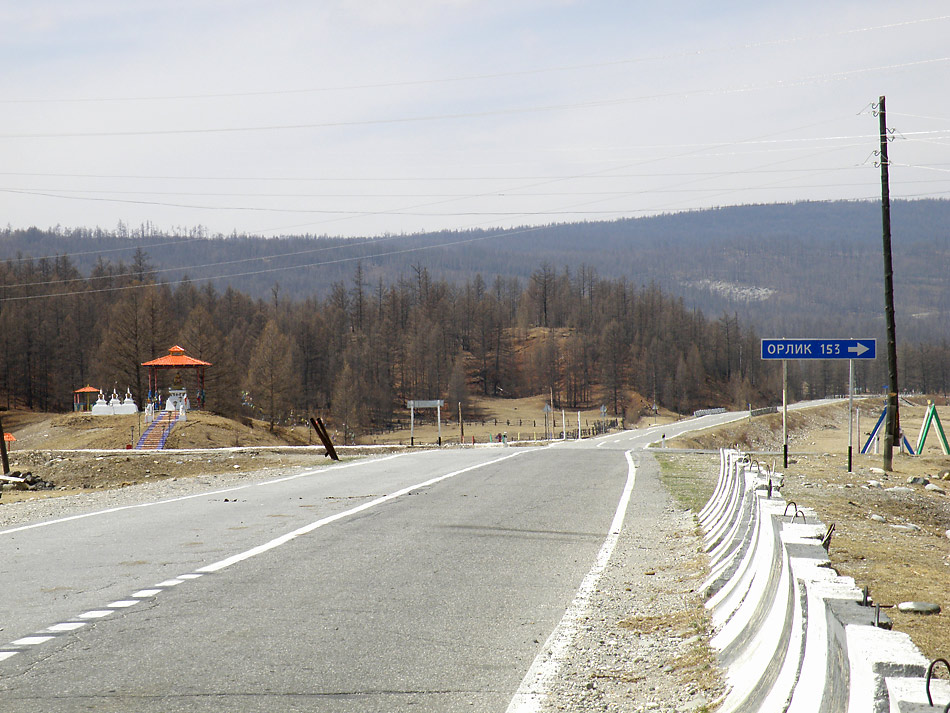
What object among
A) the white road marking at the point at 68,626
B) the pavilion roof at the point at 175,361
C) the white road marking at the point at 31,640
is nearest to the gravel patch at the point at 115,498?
the white road marking at the point at 68,626

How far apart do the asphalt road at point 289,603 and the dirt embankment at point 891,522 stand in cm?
254

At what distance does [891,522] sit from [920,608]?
854 cm

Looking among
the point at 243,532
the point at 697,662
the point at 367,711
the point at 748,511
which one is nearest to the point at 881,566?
the point at 748,511

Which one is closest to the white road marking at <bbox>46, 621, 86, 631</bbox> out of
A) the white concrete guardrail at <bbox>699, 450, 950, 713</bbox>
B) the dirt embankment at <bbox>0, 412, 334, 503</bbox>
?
the white concrete guardrail at <bbox>699, 450, 950, 713</bbox>

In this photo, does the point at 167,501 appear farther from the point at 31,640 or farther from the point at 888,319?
the point at 888,319

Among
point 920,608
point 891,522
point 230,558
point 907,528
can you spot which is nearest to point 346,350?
point 891,522

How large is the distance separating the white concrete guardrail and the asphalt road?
4.51 feet

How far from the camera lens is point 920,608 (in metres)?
6.29

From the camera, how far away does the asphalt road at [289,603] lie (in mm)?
5285

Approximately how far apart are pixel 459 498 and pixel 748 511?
6.74 metres

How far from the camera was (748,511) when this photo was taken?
31.6 feet

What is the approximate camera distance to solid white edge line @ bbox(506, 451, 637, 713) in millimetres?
5227

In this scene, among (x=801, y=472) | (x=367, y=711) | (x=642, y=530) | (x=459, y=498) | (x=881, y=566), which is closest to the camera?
(x=367, y=711)

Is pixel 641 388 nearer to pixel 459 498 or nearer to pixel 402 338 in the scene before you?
pixel 402 338
